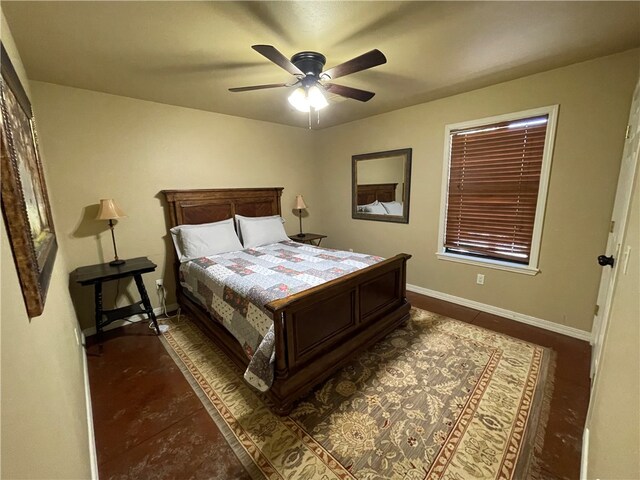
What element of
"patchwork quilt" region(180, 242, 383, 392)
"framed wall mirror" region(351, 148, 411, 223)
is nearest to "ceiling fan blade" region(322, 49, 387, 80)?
"patchwork quilt" region(180, 242, 383, 392)

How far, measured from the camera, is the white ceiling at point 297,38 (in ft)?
4.88

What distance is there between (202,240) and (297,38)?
85.4 inches

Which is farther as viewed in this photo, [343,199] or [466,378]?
[343,199]

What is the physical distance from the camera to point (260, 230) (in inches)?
139

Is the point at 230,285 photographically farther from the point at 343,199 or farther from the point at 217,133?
the point at 343,199

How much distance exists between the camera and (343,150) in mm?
4180

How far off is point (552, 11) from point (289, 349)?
Answer: 2.52 meters

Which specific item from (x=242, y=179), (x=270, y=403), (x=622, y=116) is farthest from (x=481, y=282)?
(x=242, y=179)

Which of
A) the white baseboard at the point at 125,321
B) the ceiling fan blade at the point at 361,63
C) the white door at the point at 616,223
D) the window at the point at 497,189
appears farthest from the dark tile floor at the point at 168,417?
the ceiling fan blade at the point at 361,63

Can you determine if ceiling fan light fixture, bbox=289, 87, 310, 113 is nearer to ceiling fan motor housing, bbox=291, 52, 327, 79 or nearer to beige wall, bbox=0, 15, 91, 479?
ceiling fan motor housing, bbox=291, 52, 327, 79

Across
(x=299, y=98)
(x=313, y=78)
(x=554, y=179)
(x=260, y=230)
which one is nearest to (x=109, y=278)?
(x=260, y=230)

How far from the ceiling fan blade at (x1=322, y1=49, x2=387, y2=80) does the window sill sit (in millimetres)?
2360

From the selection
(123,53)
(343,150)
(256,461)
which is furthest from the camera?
(343,150)

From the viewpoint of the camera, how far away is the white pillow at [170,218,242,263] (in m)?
2.96
